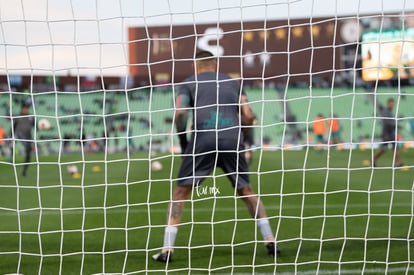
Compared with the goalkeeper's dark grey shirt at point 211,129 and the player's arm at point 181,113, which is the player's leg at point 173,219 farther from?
the player's arm at point 181,113

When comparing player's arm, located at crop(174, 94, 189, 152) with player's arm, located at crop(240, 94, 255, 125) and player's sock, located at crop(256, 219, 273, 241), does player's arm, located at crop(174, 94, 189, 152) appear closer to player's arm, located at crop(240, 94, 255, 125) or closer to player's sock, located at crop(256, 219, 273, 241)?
player's arm, located at crop(240, 94, 255, 125)

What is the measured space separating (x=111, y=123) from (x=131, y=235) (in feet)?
103

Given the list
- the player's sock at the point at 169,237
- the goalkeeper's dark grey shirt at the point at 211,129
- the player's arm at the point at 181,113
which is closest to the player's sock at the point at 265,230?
the goalkeeper's dark grey shirt at the point at 211,129

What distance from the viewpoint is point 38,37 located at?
5.29 m

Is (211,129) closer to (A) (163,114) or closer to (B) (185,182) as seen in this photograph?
(B) (185,182)

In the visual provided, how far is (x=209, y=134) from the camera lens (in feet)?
19.1

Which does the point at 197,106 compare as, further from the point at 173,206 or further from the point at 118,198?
the point at 118,198

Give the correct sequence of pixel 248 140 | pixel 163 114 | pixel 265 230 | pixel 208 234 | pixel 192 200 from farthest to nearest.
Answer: pixel 163 114 < pixel 248 140 < pixel 208 234 < pixel 265 230 < pixel 192 200

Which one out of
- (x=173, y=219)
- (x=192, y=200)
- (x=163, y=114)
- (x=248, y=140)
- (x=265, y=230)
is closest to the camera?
(x=192, y=200)

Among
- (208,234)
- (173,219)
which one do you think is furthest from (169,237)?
(208,234)

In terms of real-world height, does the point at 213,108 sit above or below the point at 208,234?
above

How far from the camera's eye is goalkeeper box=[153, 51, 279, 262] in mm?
5777

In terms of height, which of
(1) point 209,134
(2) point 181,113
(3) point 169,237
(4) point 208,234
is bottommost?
(4) point 208,234

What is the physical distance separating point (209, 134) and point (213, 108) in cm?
22
